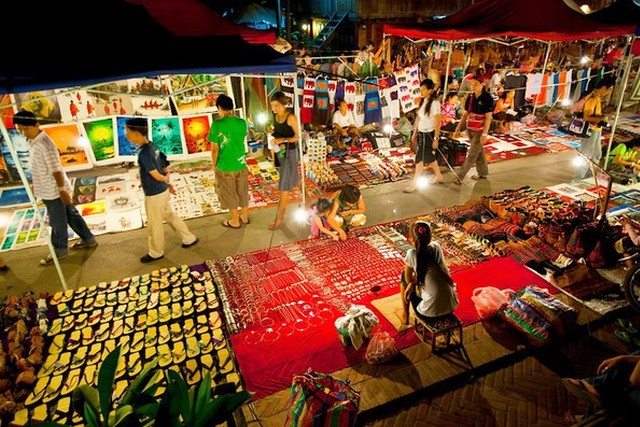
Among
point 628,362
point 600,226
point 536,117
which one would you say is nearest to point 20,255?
point 628,362

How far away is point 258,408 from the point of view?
3.70 metres

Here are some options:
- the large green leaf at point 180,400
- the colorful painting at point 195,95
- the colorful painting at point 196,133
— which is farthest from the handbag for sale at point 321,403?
the colorful painting at point 195,95

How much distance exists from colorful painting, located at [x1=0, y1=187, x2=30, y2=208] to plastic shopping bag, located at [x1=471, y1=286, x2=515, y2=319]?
8.08 meters

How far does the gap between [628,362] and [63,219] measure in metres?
6.80

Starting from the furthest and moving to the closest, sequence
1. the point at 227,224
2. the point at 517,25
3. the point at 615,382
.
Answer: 1. the point at 517,25
2. the point at 227,224
3. the point at 615,382

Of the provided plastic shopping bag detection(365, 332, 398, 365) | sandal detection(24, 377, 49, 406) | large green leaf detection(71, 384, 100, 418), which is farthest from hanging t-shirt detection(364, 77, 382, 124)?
large green leaf detection(71, 384, 100, 418)

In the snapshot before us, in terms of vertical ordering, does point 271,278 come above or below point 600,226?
below

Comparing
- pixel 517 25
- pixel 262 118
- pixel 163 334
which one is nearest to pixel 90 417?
pixel 163 334

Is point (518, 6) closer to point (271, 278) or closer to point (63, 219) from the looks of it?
point (271, 278)

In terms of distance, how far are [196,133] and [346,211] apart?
491cm

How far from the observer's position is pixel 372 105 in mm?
10109

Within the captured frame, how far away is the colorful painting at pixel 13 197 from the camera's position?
7.51 metres

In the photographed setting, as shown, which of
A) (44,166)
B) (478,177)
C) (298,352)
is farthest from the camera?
(478,177)

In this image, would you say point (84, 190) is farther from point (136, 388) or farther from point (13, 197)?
point (136, 388)
